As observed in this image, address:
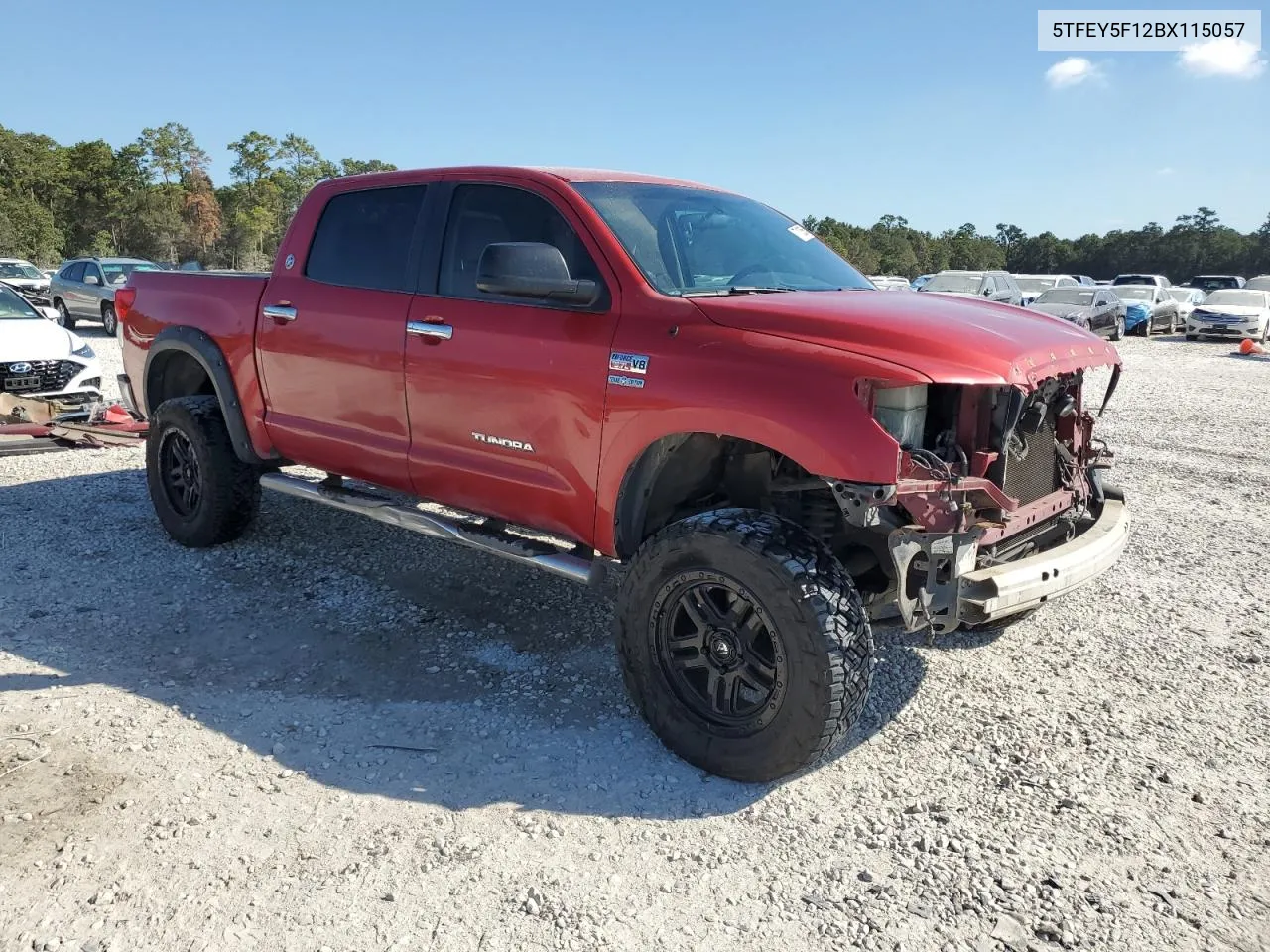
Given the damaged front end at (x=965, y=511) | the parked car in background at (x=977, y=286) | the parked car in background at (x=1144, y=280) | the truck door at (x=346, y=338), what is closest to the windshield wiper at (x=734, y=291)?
the damaged front end at (x=965, y=511)

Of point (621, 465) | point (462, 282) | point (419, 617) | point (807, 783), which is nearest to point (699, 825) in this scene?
point (807, 783)

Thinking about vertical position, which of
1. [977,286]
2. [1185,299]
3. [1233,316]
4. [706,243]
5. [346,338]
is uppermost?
[706,243]

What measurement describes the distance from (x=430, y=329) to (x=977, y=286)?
20399 mm

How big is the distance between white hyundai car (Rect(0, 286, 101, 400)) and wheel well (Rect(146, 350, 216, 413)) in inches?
152

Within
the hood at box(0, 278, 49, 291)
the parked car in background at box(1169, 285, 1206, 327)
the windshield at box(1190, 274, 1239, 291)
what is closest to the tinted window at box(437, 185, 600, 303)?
the hood at box(0, 278, 49, 291)

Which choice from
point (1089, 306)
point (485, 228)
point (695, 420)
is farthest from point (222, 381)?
point (1089, 306)

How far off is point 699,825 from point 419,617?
→ 2.11 m

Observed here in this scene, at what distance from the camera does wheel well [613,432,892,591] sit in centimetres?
354

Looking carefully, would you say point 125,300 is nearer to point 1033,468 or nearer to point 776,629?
point 776,629

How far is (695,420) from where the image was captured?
10.9 ft

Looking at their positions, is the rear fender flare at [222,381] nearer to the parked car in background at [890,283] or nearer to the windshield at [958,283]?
the parked car in background at [890,283]

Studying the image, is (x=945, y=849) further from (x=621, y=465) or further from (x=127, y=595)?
(x=127, y=595)

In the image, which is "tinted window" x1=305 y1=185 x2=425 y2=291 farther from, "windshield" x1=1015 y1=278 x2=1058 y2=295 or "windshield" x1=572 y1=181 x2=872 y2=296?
"windshield" x1=1015 y1=278 x2=1058 y2=295

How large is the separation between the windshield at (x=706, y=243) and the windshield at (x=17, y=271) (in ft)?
83.0
